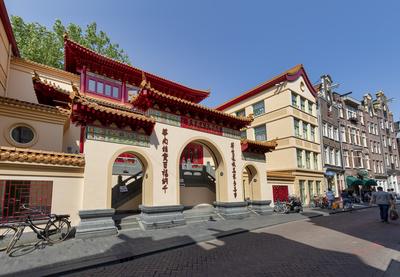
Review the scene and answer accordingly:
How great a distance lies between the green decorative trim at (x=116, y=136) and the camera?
946cm

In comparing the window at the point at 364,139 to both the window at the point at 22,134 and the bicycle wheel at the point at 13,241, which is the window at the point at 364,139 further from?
the bicycle wheel at the point at 13,241

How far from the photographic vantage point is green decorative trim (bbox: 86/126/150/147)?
9.46 metres

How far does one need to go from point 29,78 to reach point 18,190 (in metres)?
9.94

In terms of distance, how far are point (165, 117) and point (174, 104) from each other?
818 millimetres

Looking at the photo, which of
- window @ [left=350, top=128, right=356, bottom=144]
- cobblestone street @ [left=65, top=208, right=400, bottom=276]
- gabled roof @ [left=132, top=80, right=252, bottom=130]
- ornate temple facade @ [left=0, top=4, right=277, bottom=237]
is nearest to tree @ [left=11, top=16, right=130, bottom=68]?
ornate temple facade @ [left=0, top=4, right=277, bottom=237]

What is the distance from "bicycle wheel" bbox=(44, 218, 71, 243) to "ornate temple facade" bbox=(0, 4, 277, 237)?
466 mm

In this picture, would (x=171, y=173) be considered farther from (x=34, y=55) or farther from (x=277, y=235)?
(x=34, y=55)

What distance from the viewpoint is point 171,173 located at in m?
11.4

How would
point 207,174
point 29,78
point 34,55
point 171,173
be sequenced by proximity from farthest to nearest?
point 34,55 → point 207,174 → point 29,78 → point 171,173

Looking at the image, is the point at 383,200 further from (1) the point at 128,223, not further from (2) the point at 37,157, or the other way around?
(2) the point at 37,157

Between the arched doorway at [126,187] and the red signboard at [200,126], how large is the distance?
3.21 meters

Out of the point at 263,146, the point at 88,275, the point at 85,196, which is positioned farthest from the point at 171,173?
the point at 263,146

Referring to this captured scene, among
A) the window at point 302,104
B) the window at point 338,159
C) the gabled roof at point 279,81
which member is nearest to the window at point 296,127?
the window at point 302,104

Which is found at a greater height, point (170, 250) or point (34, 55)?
point (34, 55)
